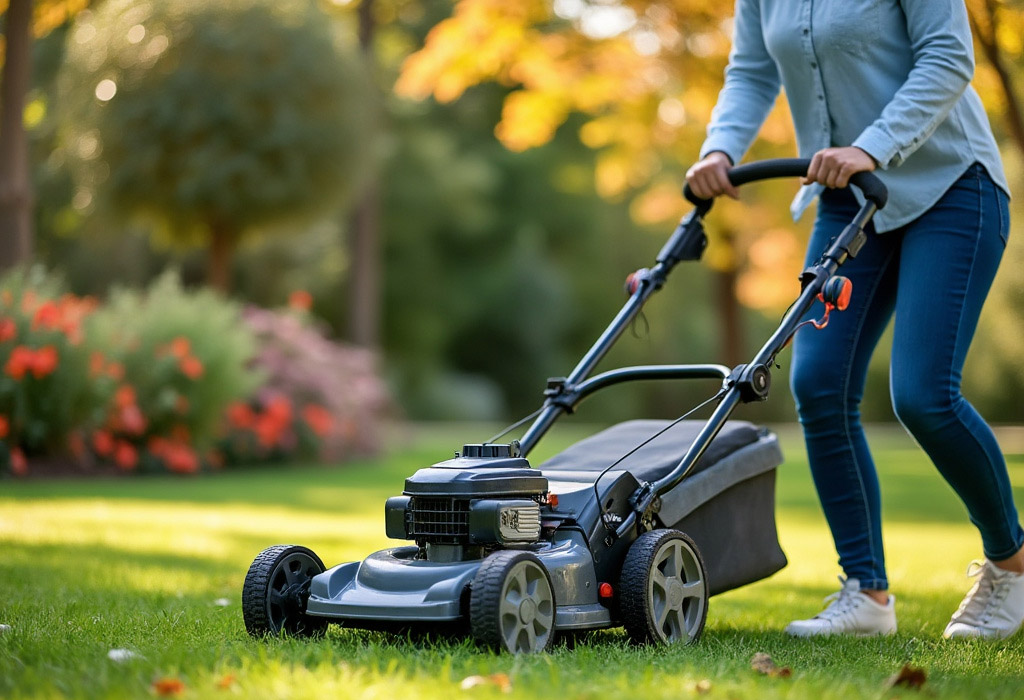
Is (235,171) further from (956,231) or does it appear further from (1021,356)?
(1021,356)

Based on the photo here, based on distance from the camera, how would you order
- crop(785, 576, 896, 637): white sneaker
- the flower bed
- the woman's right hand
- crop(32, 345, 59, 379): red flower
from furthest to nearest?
1. the flower bed
2. crop(32, 345, 59, 379): red flower
3. the woman's right hand
4. crop(785, 576, 896, 637): white sneaker

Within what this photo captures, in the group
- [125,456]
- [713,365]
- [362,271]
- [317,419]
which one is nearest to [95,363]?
[125,456]

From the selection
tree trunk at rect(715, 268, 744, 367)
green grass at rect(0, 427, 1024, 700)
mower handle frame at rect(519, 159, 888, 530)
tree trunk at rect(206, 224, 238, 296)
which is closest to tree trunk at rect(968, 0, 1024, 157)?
green grass at rect(0, 427, 1024, 700)

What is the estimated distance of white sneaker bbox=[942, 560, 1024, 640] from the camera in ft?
10.3

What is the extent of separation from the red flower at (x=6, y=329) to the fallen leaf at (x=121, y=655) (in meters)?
5.09

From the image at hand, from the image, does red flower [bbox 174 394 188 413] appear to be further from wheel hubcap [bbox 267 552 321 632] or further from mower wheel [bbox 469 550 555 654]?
mower wheel [bbox 469 550 555 654]

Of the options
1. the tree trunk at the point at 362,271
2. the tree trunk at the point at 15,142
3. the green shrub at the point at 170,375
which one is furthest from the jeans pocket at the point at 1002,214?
the tree trunk at the point at 362,271

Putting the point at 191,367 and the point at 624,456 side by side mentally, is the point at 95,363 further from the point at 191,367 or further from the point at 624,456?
the point at 624,456

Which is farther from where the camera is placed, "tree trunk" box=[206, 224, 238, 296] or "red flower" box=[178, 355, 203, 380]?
"tree trunk" box=[206, 224, 238, 296]

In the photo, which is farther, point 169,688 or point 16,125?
point 16,125

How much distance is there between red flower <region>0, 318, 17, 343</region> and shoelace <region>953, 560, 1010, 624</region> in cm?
560

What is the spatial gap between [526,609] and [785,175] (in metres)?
1.31

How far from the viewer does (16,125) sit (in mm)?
7980

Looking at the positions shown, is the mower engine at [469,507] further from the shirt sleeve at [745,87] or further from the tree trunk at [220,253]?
the tree trunk at [220,253]
